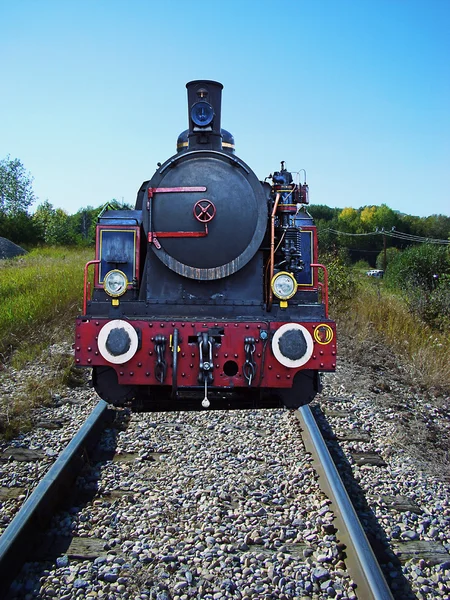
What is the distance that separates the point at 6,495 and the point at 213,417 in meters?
2.15

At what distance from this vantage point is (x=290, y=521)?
11.0 ft

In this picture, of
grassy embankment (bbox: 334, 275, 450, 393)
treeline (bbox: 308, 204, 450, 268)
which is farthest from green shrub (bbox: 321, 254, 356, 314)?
treeline (bbox: 308, 204, 450, 268)

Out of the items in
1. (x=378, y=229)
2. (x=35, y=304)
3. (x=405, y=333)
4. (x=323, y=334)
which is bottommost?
(x=405, y=333)

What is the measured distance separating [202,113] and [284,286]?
1.82 meters

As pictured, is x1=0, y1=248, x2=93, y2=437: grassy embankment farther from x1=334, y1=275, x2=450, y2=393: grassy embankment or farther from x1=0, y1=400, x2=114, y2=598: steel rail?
x1=334, y1=275, x2=450, y2=393: grassy embankment

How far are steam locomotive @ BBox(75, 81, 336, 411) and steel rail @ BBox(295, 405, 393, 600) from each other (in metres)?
0.64

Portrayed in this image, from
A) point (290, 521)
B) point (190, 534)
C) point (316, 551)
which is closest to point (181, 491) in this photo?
point (190, 534)

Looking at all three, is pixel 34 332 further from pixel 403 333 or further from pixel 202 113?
pixel 403 333

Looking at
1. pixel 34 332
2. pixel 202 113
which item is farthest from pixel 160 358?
pixel 34 332

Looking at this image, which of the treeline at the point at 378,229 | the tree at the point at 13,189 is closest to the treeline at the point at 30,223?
the tree at the point at 13,189

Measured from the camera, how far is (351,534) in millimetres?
2980

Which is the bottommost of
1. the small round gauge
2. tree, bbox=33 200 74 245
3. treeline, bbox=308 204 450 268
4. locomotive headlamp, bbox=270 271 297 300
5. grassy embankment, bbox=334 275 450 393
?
grassy embankment, bbox=334 275 450 393

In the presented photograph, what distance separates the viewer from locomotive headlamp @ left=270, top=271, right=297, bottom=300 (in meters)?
4.41

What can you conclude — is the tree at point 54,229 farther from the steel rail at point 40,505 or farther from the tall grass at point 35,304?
the steel rail at point 40,505
